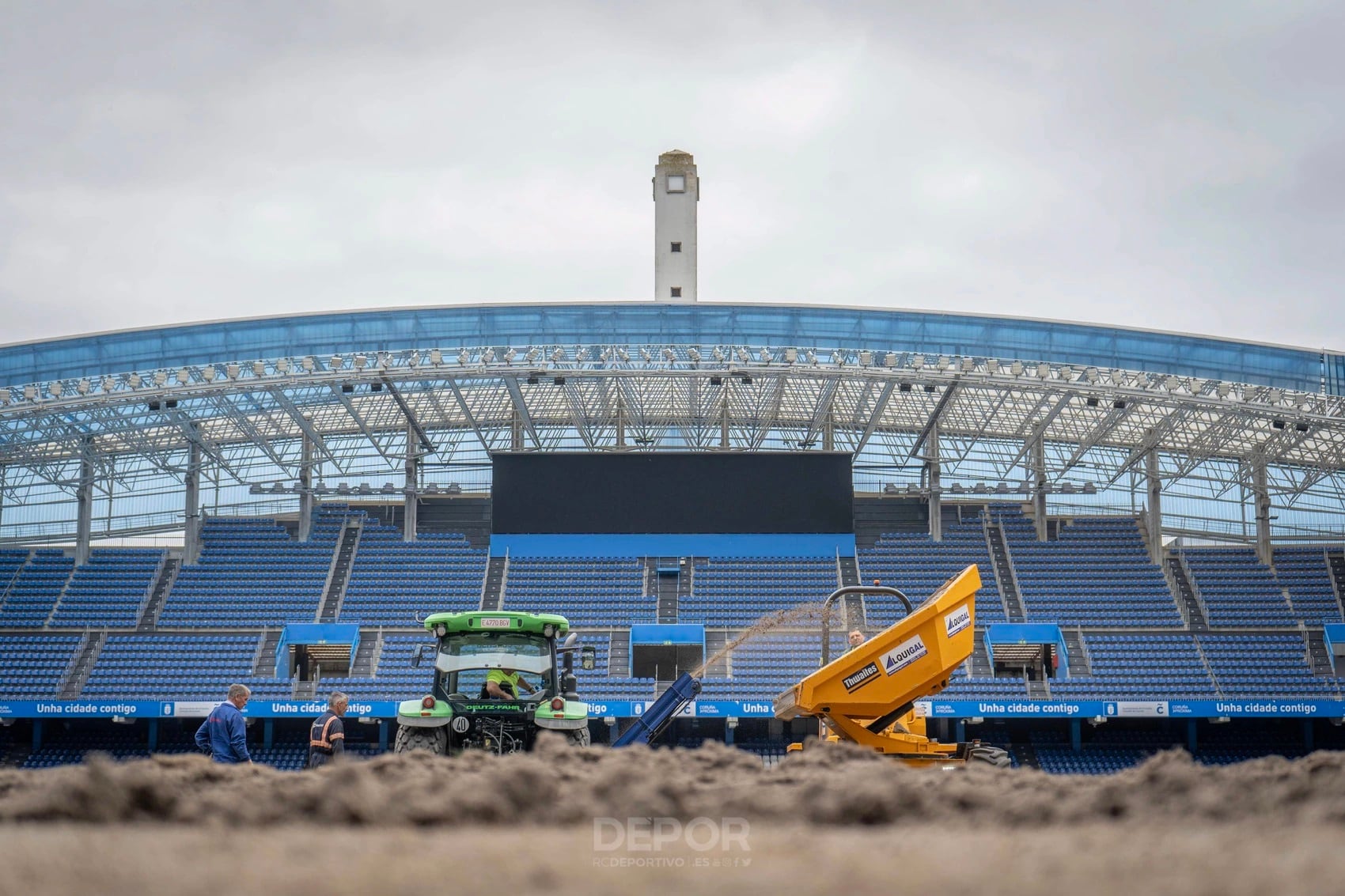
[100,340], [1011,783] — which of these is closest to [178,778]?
[1011,783]

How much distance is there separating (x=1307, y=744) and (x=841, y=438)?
14852 millimetres

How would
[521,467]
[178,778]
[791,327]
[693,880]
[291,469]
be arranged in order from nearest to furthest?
[693,880] < [178,778] < [791,327] < [521,467] < [291,469]

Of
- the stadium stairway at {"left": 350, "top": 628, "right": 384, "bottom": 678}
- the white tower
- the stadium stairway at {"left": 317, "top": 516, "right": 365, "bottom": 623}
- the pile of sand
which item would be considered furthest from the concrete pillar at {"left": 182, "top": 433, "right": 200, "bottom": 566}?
the pile of sand

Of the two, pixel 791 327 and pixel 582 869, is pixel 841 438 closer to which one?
pixel 791 327

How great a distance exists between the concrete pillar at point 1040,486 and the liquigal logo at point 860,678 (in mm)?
25027

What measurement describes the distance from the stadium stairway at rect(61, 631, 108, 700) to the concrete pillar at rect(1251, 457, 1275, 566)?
31.8 metres

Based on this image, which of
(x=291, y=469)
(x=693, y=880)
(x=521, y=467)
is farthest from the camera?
(x=291, y=469)

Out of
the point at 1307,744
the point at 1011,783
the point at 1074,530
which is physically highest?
the point at 1074,530

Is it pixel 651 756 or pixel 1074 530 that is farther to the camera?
pixel 1074 530

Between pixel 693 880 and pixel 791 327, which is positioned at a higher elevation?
pixel 791 327

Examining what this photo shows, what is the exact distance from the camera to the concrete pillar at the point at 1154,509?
37031 mm

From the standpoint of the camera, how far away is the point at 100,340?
108 ft

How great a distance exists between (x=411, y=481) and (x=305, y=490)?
9.92 ft

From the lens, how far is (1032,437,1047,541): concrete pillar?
37.1m
